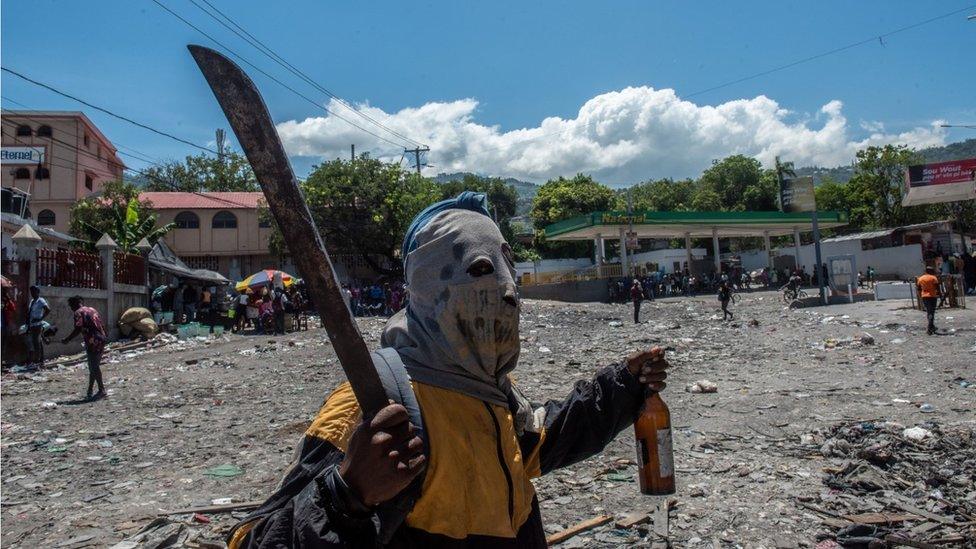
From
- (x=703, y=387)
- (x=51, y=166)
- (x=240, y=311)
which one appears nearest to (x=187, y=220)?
(x=51, y=166)

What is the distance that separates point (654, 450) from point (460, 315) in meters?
1.10

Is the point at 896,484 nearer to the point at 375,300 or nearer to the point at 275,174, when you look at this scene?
the point at 275,174

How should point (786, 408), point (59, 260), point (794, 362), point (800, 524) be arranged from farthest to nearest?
1. point (59, 260)
2. point (794, 362)
3. point (786, 408)
4. point (800, 524)

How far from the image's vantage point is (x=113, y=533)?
416 cm

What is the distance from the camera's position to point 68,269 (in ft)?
47.7

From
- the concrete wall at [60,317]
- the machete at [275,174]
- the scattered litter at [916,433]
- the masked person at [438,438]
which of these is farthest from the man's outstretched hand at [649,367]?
the concrete wall at [60,317]

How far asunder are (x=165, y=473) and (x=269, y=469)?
38.7 inches

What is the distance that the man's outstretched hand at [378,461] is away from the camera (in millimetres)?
1087

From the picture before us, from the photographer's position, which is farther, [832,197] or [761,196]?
[832,197]

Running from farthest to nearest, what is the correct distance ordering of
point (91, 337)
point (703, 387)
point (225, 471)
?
point (91, 337)
point (703, 387)
point (225, 471)

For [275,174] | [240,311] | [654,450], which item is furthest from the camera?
[240,311]

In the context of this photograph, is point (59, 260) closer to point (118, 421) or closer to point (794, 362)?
point (118, 421)

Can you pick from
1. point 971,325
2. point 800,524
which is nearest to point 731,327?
point 971,325

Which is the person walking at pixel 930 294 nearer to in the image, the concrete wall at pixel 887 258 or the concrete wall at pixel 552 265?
the concrete wall at pixel 887 258
